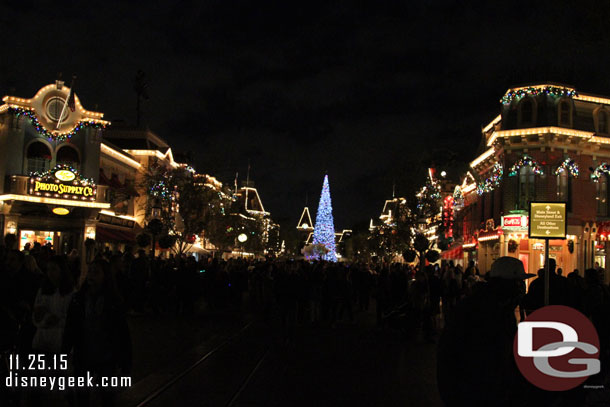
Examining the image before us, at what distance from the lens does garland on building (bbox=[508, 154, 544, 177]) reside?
3347 cm

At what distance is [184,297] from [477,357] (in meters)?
17.4

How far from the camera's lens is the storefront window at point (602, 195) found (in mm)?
35219

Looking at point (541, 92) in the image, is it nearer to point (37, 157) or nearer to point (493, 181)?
point (493, 181)

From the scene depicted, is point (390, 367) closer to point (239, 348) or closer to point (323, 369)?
point (323, 369)

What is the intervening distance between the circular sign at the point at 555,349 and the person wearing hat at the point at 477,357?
138cm

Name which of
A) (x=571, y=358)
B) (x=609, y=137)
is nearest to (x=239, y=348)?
(x=571, y=358)

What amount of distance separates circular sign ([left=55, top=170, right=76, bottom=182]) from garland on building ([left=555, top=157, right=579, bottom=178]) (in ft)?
80.5

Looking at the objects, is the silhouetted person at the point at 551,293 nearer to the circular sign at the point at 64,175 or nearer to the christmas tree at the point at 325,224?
the circular sign at the point at 64,175

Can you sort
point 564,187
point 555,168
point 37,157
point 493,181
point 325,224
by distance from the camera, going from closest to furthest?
point 37,157 < point 555,168 < point 564,187 < point 493,181 < point 325,224

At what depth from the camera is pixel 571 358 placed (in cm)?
608

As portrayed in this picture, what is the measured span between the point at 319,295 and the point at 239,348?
6.02 meters

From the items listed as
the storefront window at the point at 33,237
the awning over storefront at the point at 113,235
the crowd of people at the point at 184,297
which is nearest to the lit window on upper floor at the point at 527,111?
the crowd of people at the point at 184,297

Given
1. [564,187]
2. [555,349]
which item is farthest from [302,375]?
[564,187]

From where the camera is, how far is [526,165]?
111ft
